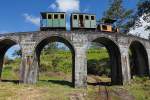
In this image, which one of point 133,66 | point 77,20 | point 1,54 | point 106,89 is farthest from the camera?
point 133,66

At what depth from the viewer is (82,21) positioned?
146ft

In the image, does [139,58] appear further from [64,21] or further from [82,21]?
[64,21]

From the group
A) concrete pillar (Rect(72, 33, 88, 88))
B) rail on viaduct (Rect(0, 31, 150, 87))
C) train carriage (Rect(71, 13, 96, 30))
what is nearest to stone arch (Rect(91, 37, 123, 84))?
Result: rail on viaduct (Rect(0, 31, 150, 87))

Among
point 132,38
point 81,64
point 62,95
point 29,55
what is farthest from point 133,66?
point 62,95

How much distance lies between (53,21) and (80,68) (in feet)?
27.2

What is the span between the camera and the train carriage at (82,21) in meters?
43.8

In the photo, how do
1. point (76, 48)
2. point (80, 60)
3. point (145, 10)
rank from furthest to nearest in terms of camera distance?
point (145, 10)
point (76, 48)
point (80, 60)

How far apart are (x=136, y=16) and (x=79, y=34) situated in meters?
27.6

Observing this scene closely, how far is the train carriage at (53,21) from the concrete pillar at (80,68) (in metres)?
4.80

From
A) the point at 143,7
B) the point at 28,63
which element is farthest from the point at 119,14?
the point at 28,63

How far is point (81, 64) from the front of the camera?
41.0 m

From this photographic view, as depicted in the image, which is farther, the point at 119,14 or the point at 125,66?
the point at 119,14

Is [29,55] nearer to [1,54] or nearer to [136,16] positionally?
[1,54]

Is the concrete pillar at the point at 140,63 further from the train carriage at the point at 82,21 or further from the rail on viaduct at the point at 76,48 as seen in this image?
the train carriage at the point at 82,21
